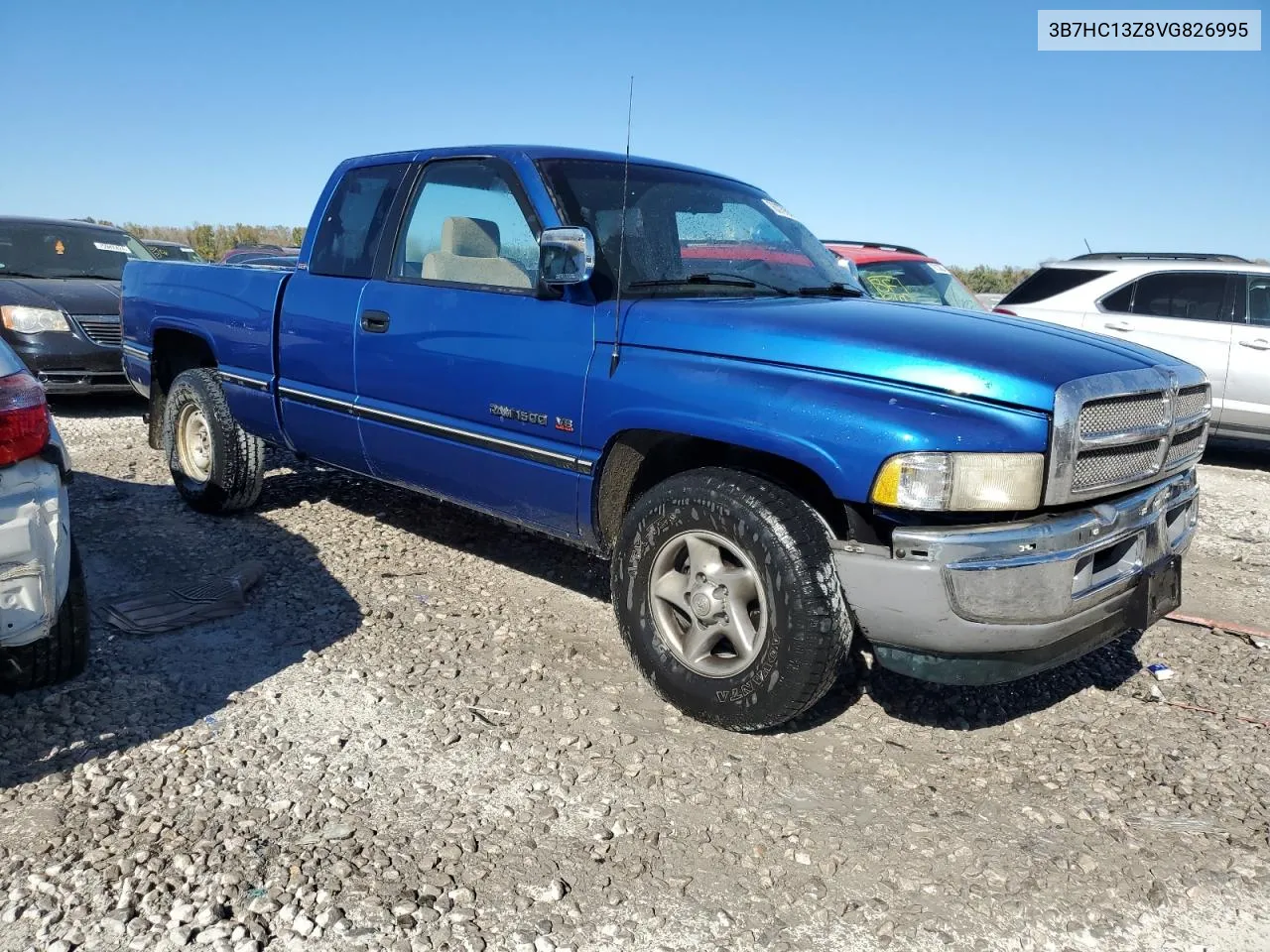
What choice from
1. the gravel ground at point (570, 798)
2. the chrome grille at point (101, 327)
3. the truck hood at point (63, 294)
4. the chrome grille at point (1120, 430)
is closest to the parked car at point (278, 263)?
the chrome grille at point (101, 327)

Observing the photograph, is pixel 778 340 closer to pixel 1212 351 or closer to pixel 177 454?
pixel 177 454

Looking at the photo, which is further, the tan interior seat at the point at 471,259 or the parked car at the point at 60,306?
the parked car at the point at 60,306

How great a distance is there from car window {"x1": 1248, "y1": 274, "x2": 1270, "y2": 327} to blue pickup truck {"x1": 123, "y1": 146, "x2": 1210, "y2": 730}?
575 cm

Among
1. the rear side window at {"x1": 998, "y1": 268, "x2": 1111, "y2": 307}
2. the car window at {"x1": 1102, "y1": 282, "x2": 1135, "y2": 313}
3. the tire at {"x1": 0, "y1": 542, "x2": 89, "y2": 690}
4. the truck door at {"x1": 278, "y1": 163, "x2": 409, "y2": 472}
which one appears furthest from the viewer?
the rear side window at {"x1": 998, "y1": 268, "x2": 1111, "y2": 307}

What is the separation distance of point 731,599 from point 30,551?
6.75ft

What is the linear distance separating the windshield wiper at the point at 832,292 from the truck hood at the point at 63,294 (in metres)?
6.79

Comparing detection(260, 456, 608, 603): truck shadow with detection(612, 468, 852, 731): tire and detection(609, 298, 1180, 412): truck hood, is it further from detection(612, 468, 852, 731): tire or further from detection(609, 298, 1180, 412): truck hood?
detection(609, 298, 1180, 412): truck hood

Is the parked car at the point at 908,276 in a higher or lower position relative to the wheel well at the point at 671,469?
higher

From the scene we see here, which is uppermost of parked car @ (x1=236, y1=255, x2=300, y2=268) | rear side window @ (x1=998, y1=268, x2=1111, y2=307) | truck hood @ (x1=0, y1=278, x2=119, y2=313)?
rear side window @ (x1=998, y1=268, x2=1111, y2=307)

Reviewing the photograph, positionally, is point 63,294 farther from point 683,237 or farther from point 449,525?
point 683,237

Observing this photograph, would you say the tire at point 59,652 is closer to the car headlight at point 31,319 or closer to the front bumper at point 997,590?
the front bumper at point 997,590

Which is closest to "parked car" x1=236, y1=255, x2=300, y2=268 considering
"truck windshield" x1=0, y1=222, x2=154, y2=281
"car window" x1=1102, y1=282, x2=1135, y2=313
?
"truck windshield" x1=0, y1=222, x2=154, y2=281

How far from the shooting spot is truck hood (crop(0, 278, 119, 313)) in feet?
27.2

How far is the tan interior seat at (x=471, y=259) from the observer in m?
4.03
